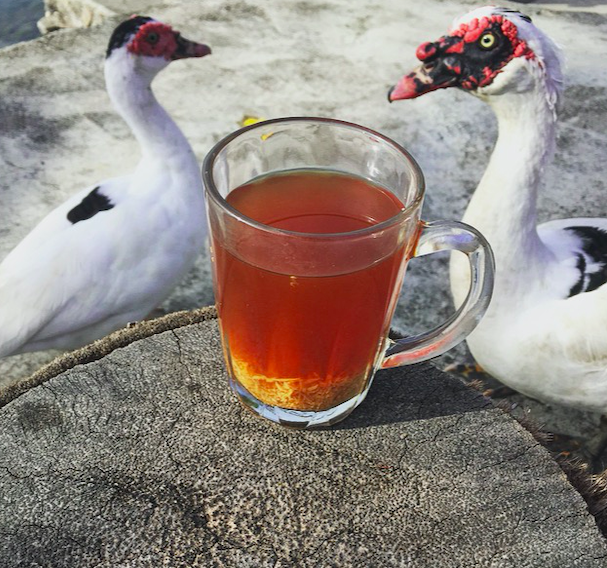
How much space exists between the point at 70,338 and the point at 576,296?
4.76 feet

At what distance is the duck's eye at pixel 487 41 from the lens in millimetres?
1697

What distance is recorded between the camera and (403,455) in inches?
40.5

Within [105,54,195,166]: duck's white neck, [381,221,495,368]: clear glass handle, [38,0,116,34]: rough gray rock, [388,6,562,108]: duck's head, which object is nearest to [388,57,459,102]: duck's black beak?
[388,6,562,108]: duck's head

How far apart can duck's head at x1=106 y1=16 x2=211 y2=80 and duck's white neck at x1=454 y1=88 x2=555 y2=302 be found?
1.06m

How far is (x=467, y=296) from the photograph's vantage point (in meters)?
1.03

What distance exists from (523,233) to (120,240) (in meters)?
1.14

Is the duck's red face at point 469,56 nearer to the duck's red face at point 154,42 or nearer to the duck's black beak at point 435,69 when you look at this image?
the duck's black beak at point 435,69

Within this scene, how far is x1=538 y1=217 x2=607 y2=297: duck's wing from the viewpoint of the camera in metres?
1.82

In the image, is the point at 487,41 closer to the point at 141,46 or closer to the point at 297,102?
the point at 141,46

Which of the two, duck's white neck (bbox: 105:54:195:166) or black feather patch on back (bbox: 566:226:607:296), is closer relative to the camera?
black feather patch on back (bbox: 566:226:607:296)

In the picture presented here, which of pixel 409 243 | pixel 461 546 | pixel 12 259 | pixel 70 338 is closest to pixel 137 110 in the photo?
pixel 12 259

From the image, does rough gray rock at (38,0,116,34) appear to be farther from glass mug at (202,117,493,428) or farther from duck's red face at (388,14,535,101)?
glass mug at (202,117,493,428)

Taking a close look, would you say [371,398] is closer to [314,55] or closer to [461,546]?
[461,546]

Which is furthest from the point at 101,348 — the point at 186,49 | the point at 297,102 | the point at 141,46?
the point at 297,102
